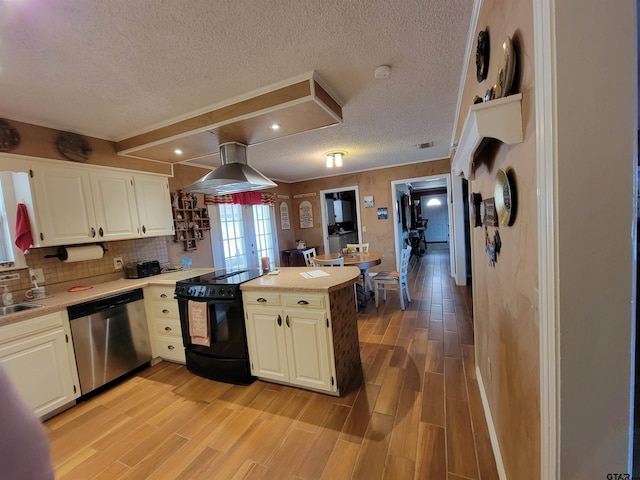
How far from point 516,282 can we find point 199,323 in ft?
7.61

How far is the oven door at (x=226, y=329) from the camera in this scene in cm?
222

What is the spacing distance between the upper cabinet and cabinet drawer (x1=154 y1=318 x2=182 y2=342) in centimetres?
97

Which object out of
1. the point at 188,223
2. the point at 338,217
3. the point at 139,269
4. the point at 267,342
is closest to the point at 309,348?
the point at 267,342

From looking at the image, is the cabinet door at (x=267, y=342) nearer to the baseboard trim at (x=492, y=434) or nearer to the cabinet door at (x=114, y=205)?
the baseboard trim at (x=492, y=434)

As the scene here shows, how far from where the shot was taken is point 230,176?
236 centimetres

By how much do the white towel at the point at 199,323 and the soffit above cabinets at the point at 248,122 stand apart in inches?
60.5

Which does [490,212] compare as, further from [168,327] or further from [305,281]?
[168,327]

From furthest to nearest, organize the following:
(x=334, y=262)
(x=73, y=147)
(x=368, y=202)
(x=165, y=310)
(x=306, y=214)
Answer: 1. (x=306, y=214)
2. (x=368, y=202)
3. (x=334, y=262)
4. (x=165, y=310)
5. (x=73, y=147)

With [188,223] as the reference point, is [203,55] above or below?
above

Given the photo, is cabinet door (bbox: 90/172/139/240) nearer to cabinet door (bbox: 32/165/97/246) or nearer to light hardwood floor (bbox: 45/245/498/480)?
cabinet door (bbox: 32/165/97/246)

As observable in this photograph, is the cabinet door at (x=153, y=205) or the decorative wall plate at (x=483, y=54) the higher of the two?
the decorative wall plate at (x=483, y=54)

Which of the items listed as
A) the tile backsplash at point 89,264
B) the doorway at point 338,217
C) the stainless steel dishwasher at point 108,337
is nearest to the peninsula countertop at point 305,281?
the stainless steel dishwasher at point 108,337

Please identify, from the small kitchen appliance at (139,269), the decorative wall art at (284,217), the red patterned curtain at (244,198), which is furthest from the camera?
the decorative wall art at (284,217)

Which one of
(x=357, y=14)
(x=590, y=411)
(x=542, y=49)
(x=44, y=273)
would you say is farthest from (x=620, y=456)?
(x=44, y=273)
